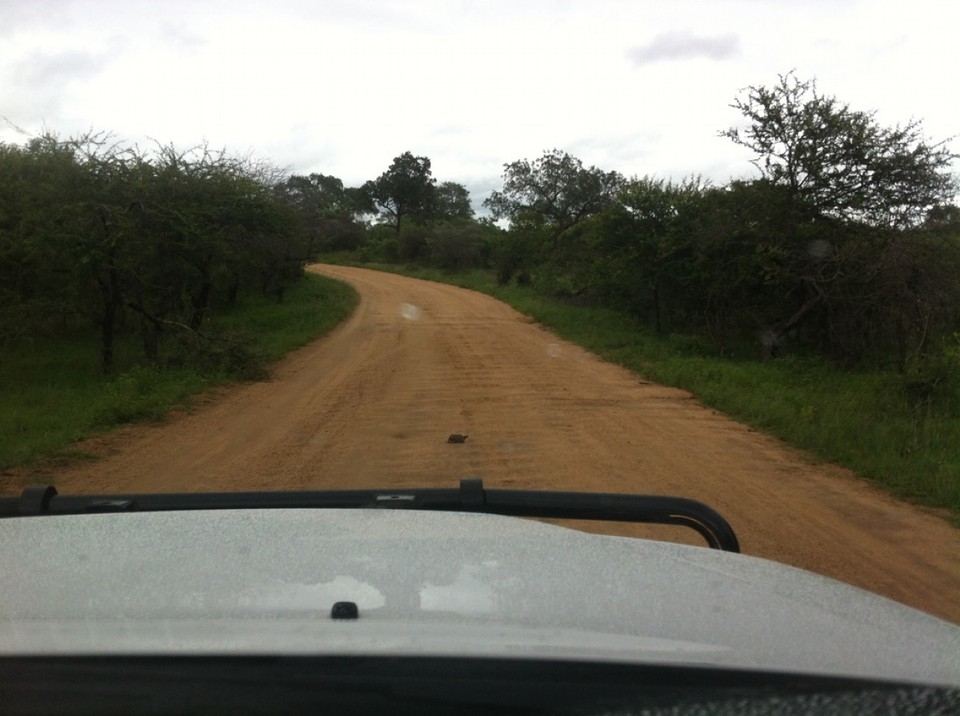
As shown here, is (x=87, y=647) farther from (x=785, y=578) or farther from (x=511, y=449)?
(x=511, y=449)

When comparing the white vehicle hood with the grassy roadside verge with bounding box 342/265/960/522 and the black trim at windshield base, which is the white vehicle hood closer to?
the black trim at windshield base

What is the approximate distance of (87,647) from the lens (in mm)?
1746

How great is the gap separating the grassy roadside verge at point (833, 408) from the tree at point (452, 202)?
5971cm

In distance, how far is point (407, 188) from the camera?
75.4m

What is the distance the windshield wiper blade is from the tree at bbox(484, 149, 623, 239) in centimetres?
3975

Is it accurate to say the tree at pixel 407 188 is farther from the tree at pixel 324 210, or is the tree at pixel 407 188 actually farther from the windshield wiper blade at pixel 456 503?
the windshield wiper blade at pixel 456 503

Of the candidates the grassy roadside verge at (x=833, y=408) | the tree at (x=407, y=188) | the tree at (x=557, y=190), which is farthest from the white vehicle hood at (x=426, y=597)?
the tree at (x=407, y=188)

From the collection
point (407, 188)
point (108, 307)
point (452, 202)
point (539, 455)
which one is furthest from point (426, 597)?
point (452, 202)

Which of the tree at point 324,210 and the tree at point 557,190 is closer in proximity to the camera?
the tree at point 324,210

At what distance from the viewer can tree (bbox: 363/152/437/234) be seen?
75.2 metres

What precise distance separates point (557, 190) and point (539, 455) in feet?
120

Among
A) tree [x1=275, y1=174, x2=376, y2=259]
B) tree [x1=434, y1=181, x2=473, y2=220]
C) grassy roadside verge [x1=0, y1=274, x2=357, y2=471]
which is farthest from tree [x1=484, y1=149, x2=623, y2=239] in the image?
tree [x1=434, y1=181, x2=473, y2=220]

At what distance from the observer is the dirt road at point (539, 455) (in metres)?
6.23

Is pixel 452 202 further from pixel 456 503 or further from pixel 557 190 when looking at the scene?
pixel 456 503
